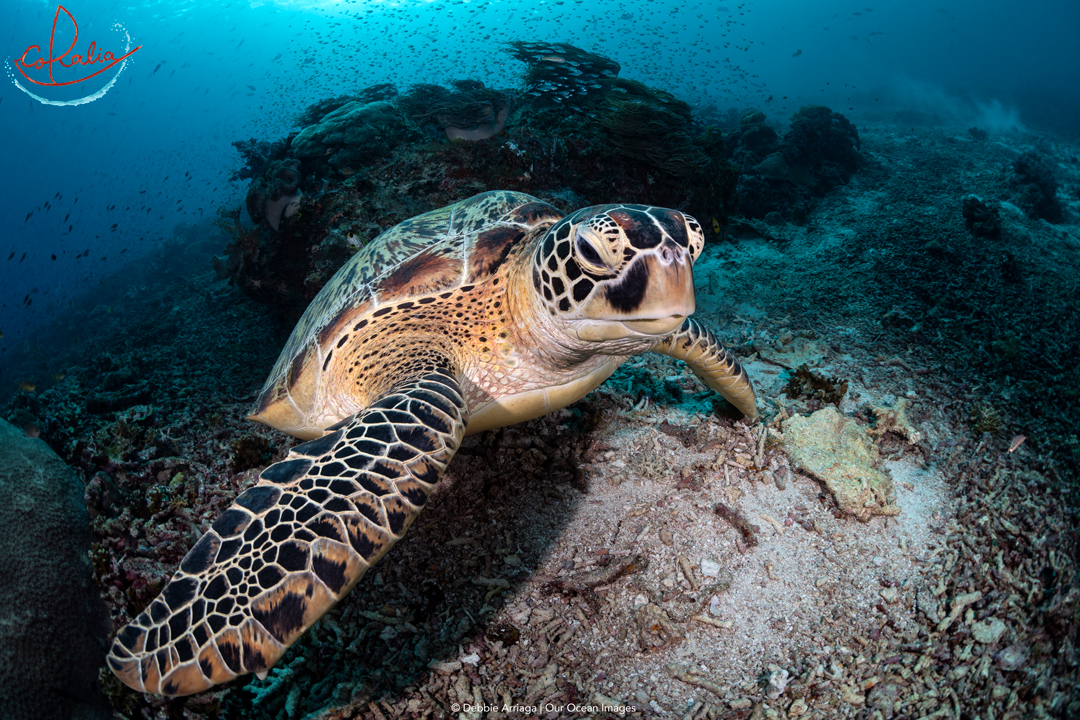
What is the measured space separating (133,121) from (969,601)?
91.5 metres

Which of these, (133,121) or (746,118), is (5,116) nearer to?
(133,121)

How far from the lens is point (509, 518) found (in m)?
2.24

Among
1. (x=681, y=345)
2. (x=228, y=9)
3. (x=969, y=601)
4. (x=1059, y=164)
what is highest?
(x=228, y=9)

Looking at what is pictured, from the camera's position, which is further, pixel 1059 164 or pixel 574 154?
pixel 1059 164

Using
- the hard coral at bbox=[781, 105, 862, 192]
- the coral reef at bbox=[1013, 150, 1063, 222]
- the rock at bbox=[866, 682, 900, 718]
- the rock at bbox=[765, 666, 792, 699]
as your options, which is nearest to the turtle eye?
the rock at bbox=[765, 666, 792, 699]

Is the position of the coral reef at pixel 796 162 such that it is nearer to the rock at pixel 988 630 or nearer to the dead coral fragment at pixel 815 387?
the dead coral fragment at pixel 815 387

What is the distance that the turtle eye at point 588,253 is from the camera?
1632 mm

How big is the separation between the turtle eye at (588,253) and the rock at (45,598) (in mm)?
2612

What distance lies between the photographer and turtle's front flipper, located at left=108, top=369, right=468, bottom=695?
1.15 m

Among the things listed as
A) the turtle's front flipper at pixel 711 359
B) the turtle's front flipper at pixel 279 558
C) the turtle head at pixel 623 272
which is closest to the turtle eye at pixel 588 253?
the turtle head at pixel 623 272

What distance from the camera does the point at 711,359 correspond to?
256cm

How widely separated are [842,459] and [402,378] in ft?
7.22

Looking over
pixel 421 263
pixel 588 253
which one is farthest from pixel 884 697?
pixel 421 263

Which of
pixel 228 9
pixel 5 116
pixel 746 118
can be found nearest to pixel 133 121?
pixel 5 116
